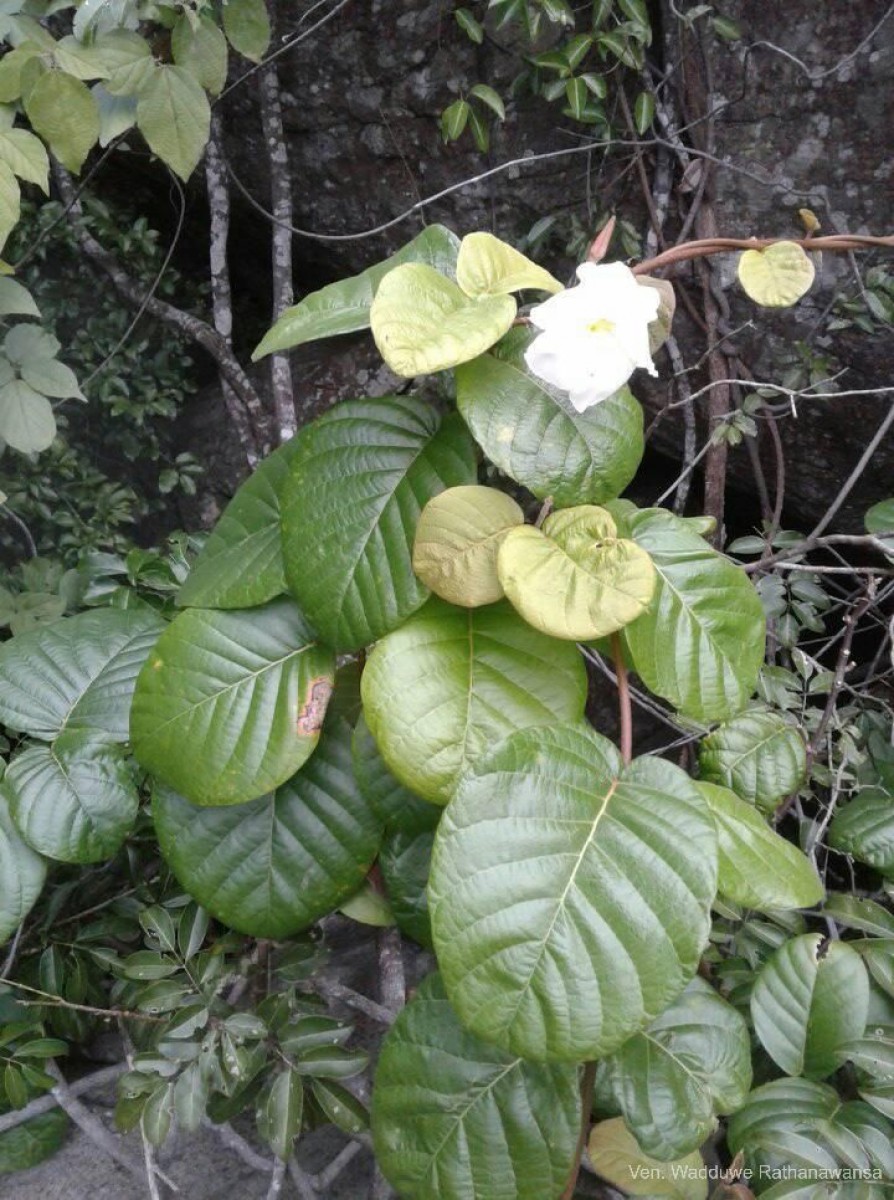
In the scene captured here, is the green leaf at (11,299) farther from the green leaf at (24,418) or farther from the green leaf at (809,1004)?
the green leaf at (809,1004)

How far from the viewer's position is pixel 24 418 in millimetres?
1177

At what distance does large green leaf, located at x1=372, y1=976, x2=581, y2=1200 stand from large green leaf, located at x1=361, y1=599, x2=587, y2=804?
215 millimetres

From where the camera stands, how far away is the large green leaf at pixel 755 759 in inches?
29.3

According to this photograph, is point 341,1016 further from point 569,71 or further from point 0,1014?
point 569,71

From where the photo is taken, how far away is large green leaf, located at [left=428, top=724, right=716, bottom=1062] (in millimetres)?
454

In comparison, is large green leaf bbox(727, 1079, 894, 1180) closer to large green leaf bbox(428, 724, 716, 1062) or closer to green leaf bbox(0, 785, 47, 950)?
large green leaf bbox(428, 724, 716, 1062)

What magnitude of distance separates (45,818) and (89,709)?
0.33 ft

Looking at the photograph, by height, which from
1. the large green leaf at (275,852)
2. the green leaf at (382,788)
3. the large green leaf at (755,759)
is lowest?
the large green leaf at (755,759)

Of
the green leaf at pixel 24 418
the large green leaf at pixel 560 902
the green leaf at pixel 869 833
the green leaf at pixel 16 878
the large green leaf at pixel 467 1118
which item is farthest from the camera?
the green leaf at pixel 24 418

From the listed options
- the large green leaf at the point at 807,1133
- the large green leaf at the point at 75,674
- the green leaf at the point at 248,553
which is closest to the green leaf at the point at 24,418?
the large green leaf at the point at 75,674

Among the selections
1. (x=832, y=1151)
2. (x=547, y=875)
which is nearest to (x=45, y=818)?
(x=547, y=875)

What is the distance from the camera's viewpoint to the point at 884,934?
0.84 m

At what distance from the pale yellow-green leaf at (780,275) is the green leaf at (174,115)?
705 millimetres

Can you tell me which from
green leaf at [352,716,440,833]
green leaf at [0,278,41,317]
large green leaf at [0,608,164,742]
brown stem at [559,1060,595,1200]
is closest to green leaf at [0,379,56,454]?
green leaf at [0,278,41,317]
